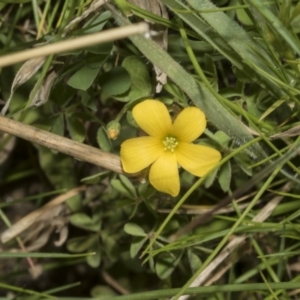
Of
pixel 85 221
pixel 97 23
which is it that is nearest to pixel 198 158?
pixel 97 23

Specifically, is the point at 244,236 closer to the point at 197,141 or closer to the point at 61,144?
the point at 197,141

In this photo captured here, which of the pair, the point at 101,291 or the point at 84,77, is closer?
the point at 84,77

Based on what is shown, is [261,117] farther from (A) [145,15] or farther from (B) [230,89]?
(A) [145,15]

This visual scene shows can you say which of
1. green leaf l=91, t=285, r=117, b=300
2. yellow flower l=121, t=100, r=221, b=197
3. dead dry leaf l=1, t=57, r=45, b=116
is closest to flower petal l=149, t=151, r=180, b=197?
yellow flower l=121, t=100, r=221, b=197

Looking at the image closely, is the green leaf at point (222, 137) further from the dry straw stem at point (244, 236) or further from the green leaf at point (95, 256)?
the green leaf at point (95, 256)

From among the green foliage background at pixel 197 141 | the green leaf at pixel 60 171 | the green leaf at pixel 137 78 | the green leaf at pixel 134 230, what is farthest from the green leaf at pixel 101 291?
the green leaf at pixel 137 78

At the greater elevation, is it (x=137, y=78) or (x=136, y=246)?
(x=137, y=78)

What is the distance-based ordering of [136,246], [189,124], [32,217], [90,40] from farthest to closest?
[32,217]
[136,246]
[189,124]
[90,40]
